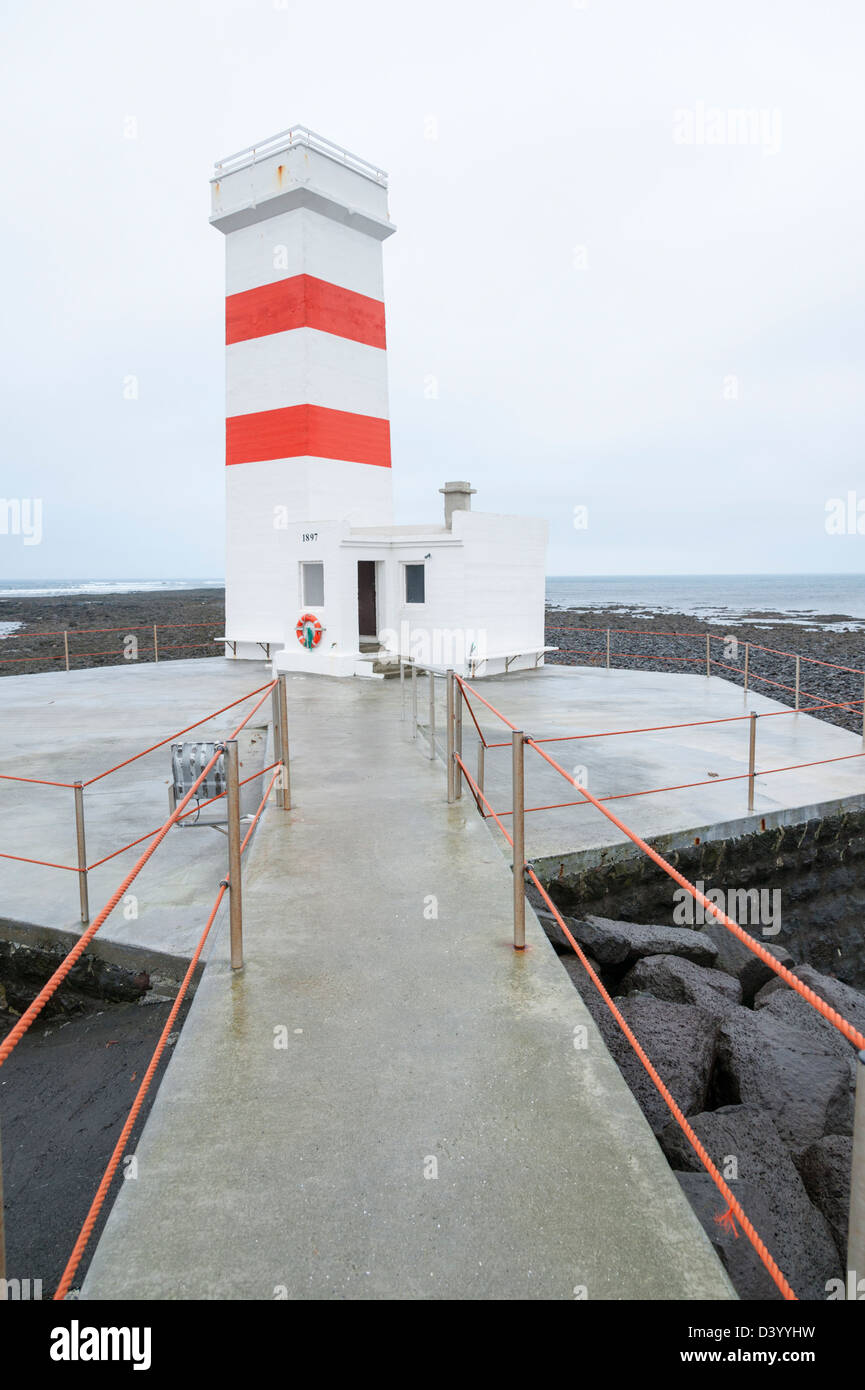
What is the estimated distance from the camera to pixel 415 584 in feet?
50.9

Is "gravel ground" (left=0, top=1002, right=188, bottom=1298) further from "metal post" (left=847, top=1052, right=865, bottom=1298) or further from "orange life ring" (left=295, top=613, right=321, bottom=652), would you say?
"orange life ring" (left=295, top=613, right=321, bottom=652)

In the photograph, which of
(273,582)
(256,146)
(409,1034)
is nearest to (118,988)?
(409,1034)

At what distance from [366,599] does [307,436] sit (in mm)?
3240

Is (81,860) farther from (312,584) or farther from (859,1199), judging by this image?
(312,584)

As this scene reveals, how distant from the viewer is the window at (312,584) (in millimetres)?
15552

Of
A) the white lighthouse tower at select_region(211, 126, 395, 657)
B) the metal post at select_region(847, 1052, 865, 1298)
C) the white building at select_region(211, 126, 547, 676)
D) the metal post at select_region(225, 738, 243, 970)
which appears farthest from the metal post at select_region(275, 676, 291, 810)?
the white lighthouse tower at select_region(211, 126, 395, 657)

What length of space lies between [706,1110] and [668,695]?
1013 centimetres

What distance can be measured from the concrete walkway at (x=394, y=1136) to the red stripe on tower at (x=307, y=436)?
1285 cm

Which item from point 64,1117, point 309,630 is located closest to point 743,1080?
point 64,1117

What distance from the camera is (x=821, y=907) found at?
323 inches

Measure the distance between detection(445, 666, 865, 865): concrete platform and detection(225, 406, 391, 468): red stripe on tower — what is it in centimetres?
544

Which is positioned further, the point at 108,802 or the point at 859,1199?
the point at 108,802

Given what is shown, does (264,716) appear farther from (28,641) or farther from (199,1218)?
(28,641)

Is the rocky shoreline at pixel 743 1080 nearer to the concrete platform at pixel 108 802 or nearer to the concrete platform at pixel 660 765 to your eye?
the concrete platform at pixel 660 765
